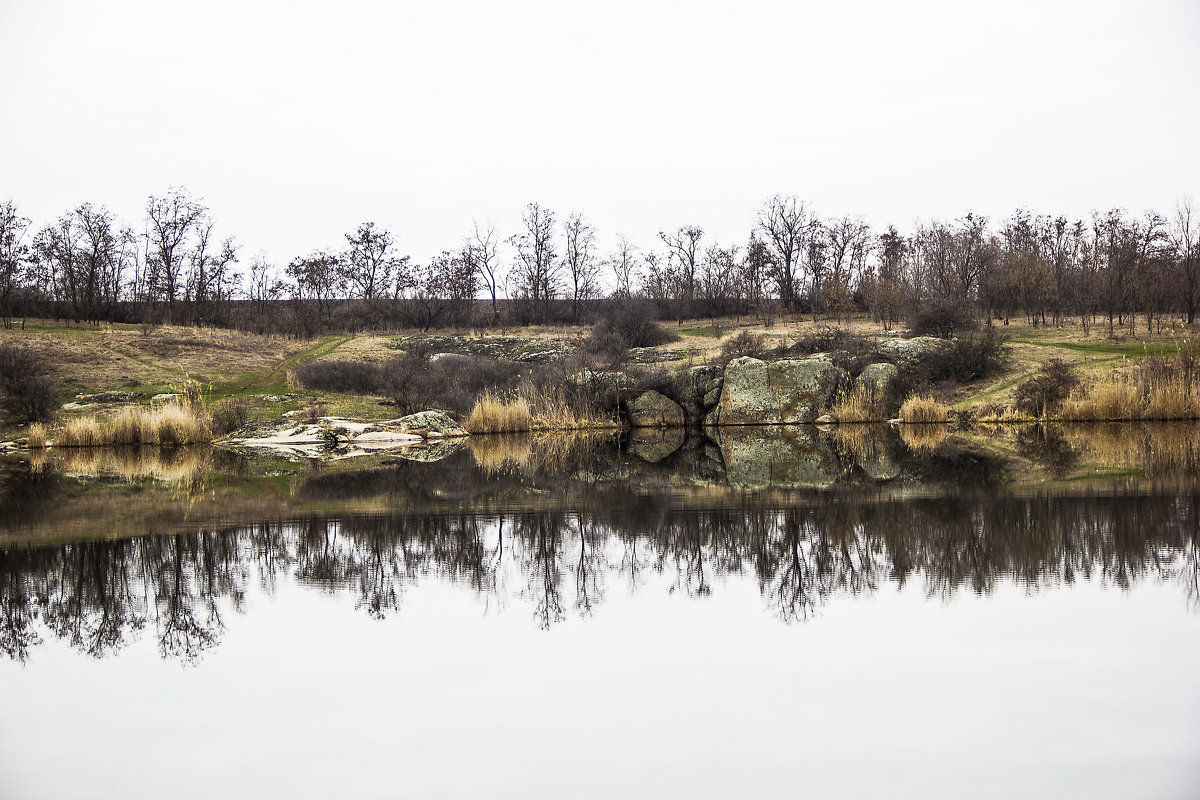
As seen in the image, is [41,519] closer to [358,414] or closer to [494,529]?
[494,529]

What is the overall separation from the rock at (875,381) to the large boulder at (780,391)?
21.0 inches

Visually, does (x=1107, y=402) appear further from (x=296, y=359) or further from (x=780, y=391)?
(x=296, y=359)

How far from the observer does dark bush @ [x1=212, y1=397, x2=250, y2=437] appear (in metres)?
29.7

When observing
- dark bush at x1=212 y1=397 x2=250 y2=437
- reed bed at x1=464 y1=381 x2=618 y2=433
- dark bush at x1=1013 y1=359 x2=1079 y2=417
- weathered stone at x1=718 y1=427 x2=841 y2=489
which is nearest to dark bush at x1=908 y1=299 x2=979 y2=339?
dark bush at x1=1013 y1=359 x2=1079 y2=417

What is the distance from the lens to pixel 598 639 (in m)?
6.32

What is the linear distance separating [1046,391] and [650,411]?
12384mm

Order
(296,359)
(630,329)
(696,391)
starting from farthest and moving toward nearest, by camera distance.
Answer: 1. (630,329)
2. (296,359)
3. (696,391)

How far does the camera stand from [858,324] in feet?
177

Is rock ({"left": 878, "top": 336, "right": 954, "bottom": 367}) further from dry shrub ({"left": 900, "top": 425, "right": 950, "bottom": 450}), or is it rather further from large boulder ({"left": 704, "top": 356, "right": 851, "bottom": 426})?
dry shrub ({"left": 900, "top": 425, "right": 950, "bottom": 450})

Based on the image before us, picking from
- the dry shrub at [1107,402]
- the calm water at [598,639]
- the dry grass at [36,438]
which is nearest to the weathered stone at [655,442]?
the calm water at [598,639]

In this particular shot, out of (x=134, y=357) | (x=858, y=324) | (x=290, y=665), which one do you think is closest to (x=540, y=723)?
(x=290, y=665)

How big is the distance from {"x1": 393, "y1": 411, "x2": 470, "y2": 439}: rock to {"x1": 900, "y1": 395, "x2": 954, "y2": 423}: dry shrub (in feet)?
→ 44.6

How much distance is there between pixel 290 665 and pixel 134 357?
138 ft

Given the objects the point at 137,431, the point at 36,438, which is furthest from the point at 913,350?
the point at 36,438
